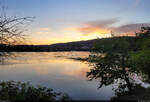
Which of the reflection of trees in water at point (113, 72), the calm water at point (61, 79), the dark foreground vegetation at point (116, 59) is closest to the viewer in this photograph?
the dark foreground vegetation at point (116, 59)

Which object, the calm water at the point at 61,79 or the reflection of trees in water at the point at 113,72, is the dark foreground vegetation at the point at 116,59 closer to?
the reflection of trees in water at the point at 113,72

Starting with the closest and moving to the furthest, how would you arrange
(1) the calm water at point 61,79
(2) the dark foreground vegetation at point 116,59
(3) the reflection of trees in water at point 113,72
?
(2) the dark foreground vegetation at point 116,59, (3) the reflection of trees in water at point 113,72, (1) the calm water at point 61,79

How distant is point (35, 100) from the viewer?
23.3 ft

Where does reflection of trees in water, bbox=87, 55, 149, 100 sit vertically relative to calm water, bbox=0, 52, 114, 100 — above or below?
above

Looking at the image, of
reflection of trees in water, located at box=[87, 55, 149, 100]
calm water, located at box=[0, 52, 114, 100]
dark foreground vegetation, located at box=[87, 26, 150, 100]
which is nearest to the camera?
dark foreground vegetation, located at box=[87, 26, 150, 100]

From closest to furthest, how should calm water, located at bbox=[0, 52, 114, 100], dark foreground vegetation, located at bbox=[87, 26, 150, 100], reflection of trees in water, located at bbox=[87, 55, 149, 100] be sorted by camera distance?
dark foreground vegetation, located at bbox=[87, 26, 150, 100] → reflection of trees in water, located at bbox=[87, 55, 149, 100] → calm water, located at bbox=[0, 52, 114, 100]

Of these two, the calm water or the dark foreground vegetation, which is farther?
the calm water

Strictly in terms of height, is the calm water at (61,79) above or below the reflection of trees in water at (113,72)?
below

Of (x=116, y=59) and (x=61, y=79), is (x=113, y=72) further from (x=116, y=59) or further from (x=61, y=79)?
(x=61, y=79)

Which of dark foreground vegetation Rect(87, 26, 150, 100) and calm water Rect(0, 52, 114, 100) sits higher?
dark foreground vegetation Rect(87, 26, 150, 100)

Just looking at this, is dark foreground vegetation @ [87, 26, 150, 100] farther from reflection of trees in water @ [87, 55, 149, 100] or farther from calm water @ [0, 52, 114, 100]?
calm water @ [0, 52, 114, 100]

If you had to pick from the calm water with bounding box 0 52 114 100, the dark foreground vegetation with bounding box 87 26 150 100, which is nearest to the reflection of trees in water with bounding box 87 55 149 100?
the dark foreground vegetation with bounding box 87 26 150 100

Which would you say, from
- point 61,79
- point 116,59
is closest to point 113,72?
point 116,59

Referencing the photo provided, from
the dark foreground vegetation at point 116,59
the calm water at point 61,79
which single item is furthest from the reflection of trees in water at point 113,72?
the calm water at point 61,79
